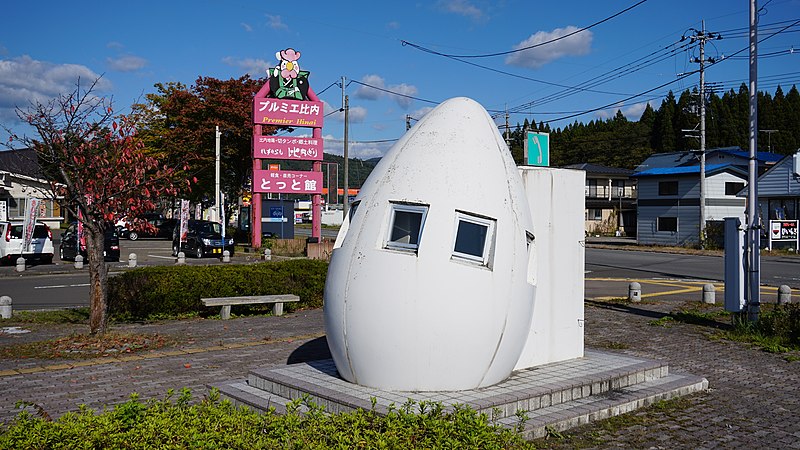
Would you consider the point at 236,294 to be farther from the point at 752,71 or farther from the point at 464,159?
the point at 752,71

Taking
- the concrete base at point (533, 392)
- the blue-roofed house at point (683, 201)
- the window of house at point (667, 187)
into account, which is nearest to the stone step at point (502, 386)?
the concrete base at point (533, 392)

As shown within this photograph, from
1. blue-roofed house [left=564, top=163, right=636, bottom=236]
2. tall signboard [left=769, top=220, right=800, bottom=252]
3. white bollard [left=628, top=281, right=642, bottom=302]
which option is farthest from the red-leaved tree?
blue-roofed house [left=564, top=163, right=636, bottom=236]

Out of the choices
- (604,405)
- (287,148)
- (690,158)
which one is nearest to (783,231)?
(690,158)

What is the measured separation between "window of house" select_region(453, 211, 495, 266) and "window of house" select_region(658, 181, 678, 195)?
41640 millimetres

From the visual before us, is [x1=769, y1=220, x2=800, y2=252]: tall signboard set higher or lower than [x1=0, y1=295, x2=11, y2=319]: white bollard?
higher

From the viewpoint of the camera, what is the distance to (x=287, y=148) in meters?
33.9

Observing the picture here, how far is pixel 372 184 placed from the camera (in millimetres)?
8102

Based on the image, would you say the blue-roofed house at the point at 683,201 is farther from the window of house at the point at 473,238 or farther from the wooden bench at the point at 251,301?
the window of house at the point at 473,238

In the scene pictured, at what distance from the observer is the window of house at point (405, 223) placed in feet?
24.9

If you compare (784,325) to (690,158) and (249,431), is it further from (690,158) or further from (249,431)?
(690,158)

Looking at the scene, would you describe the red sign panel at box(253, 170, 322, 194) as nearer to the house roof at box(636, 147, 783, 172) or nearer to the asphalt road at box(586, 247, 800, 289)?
the asphalt road at box(586, 247, 800, 289)

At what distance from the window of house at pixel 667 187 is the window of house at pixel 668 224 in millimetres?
1707

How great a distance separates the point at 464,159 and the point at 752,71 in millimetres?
8844

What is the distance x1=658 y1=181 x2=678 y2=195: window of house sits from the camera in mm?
45688
